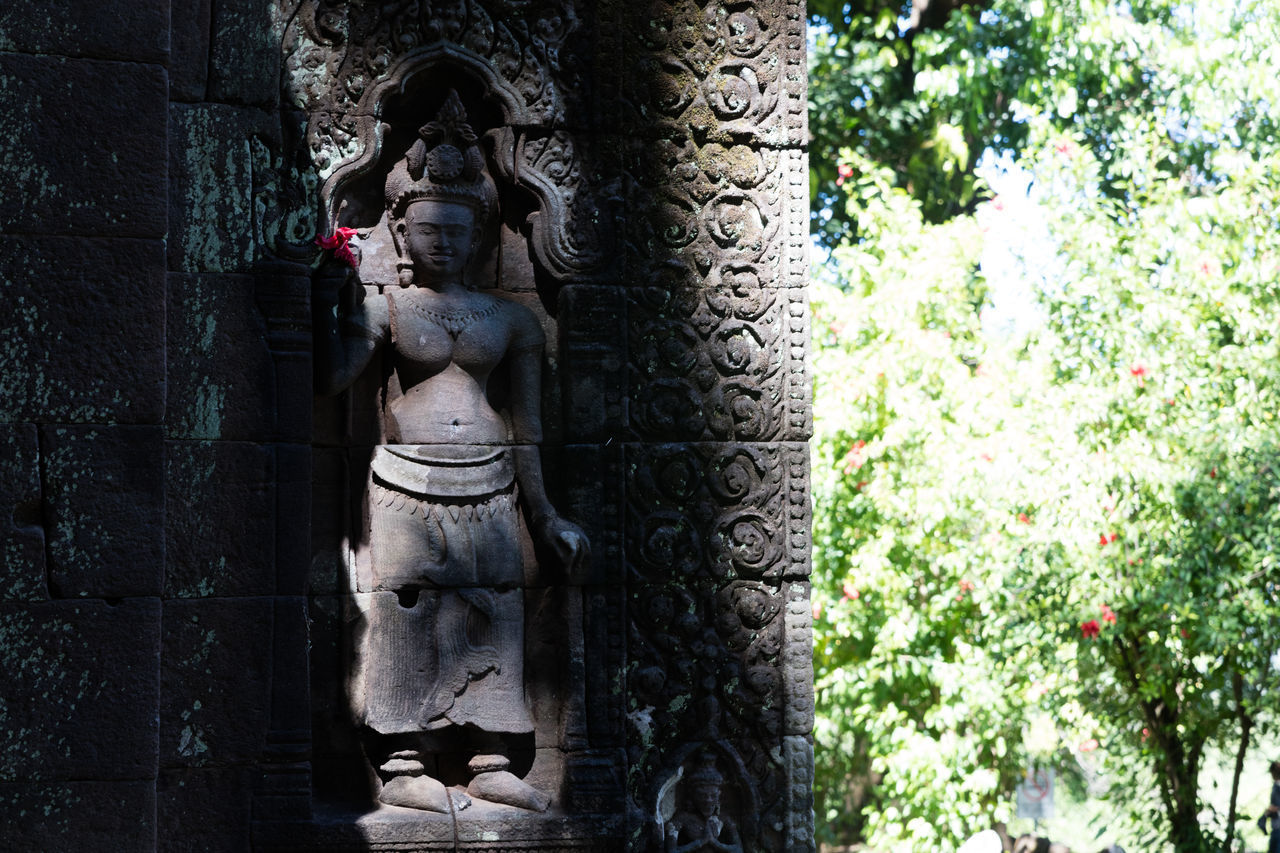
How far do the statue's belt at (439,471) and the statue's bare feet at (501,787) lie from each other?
2.88ft

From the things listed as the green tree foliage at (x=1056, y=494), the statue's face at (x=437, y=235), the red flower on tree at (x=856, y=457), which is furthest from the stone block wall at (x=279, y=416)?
the red flower on tree at (x=856, y=457)

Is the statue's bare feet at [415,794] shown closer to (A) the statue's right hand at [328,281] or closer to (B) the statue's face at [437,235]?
(A) the statue's right hand at [328,281]

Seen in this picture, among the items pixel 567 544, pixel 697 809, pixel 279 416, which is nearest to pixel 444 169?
pixel 279 416

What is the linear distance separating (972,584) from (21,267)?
6275 millimetres

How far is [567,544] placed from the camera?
4879 millimetres

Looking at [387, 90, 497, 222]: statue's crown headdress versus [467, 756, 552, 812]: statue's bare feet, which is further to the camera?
[387, 90, 497, 222]: statue's crown headdress

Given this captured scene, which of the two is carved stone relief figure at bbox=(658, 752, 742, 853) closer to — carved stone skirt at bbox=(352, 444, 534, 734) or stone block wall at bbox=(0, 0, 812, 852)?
stone block wall at bbox=(0, 0, 812, 852)

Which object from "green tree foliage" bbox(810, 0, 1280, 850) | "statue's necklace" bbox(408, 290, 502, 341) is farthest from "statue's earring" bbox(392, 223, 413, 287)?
"green tree foliage" bbox(810, 0, 1280, 850)

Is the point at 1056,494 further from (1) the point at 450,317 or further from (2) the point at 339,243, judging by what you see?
(2) the point at 339,243

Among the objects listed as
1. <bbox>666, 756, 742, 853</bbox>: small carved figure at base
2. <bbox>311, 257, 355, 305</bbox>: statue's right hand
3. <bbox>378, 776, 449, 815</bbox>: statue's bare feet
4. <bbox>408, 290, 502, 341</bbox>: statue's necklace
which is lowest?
<bbox>666, 756, 742, 853</bbox>: small carved figure at base

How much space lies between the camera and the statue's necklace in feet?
16.1

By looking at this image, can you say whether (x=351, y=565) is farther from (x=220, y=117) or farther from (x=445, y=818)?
(x=220, y=117)

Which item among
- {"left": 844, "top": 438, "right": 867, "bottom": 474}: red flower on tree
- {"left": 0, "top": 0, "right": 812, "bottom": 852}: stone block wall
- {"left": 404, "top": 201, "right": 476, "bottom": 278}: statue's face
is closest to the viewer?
{"left": 0, "top": 0, "right": 812, "bottom": 852}: stone block wall

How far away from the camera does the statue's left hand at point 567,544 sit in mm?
4883
